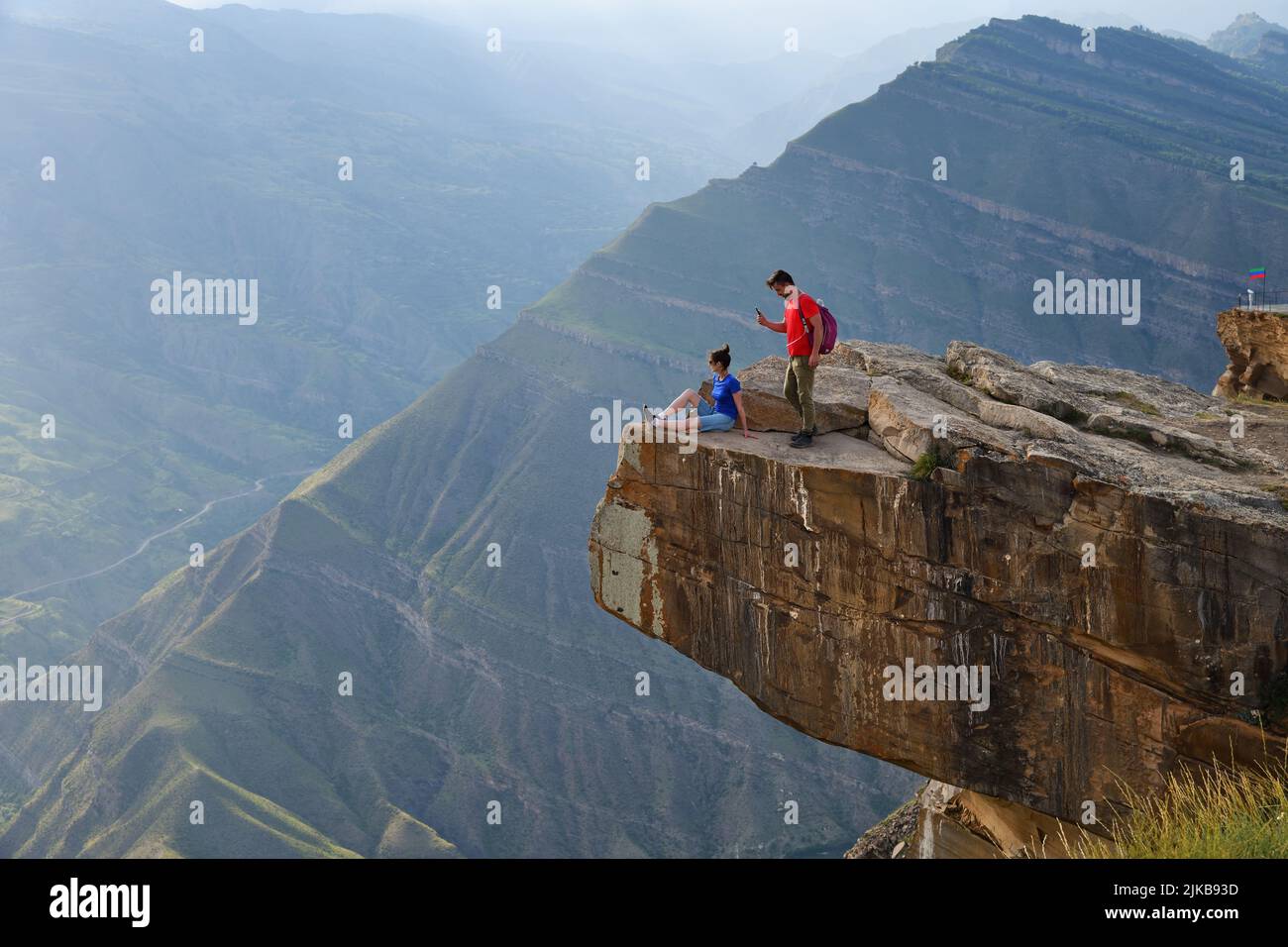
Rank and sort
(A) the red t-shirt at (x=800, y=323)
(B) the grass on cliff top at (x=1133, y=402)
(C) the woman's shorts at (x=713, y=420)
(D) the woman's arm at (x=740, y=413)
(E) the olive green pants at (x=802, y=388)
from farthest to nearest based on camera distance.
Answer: (B) the grass on cliff top at (x=1133, y=402)
(C) the woman's shorts at (x=713, y=420)
(D) the woman's arm at (x=740, y=413)
(E) the olive green pants at (x=802, y=388)
(A) the red t-shirt at (x=800, y=323)

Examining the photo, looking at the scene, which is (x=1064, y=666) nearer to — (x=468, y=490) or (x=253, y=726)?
(x=253, y=726)

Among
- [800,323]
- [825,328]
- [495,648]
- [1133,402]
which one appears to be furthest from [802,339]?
[495,648]

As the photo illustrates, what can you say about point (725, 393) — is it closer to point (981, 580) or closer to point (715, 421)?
point (715, 421)

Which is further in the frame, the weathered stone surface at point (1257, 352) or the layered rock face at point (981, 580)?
the weathered stone surface at point (1257, 352)

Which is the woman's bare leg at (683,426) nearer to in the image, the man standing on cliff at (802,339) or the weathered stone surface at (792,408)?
the weathered stone surface at (792,408)

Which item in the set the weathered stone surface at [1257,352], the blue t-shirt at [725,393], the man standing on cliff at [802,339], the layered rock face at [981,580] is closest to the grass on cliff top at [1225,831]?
the layered rock face at [981,580]
